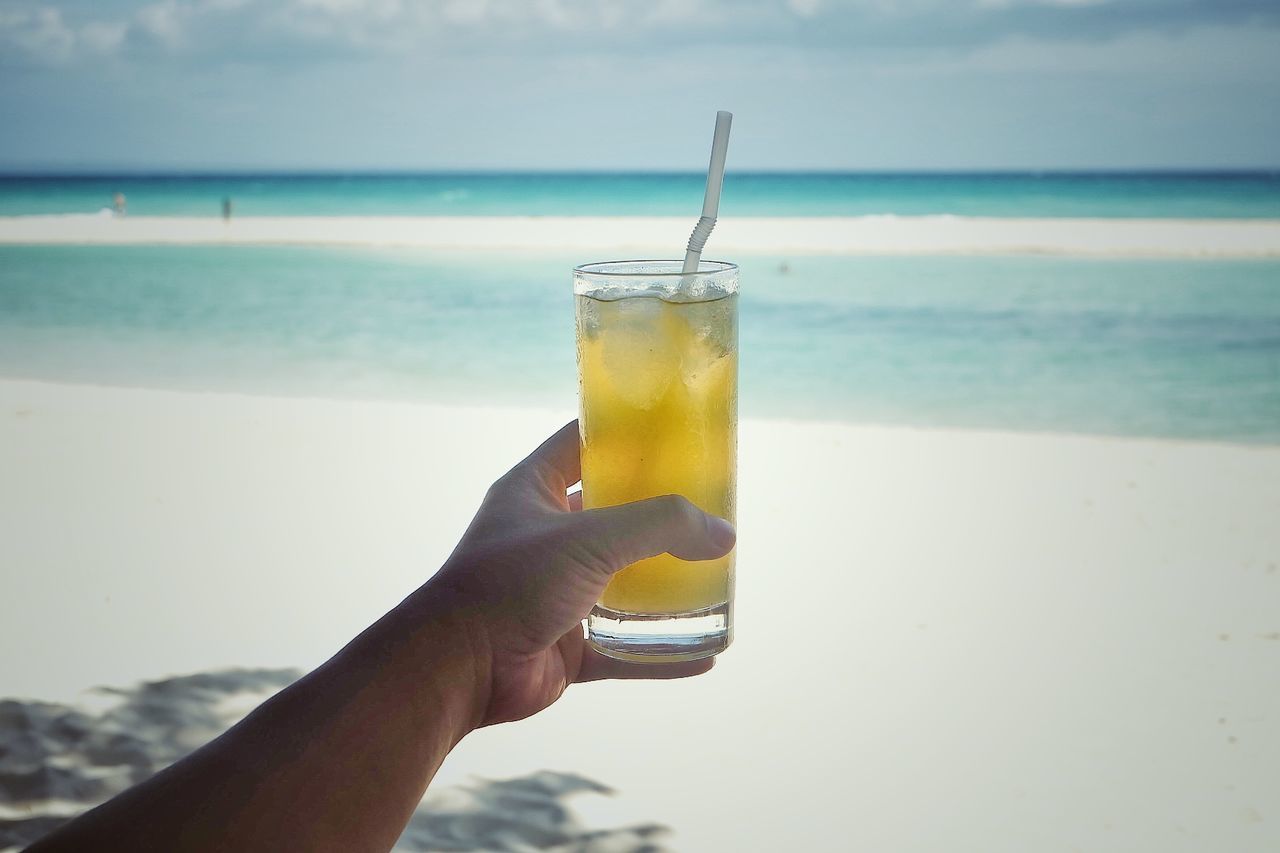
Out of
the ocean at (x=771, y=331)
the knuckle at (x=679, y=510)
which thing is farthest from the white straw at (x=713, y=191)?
the ocean at (x=771, y=331)

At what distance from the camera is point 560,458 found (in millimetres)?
2039

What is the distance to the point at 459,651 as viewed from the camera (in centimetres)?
155

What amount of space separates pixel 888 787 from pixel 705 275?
92.6 inches

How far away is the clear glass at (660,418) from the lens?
1771 mm

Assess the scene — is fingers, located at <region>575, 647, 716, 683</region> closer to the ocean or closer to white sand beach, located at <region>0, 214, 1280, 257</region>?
the ocean

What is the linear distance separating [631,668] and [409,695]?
0.55 meters

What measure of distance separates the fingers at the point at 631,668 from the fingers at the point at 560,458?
1.05 ft

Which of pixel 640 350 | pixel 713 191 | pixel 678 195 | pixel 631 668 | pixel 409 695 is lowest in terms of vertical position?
→ pixel 631 668

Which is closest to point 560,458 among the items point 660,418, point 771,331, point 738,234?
point 660,418

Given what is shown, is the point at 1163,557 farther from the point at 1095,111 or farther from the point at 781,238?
the point at 1095,111

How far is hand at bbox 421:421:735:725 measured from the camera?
62.4 inches

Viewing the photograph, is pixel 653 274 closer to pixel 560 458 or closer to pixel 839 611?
pixel 560 458

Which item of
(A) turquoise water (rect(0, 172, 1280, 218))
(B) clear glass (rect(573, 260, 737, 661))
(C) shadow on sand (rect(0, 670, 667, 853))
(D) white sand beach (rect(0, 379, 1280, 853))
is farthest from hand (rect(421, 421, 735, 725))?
(A) turquoise water (rect(0, 172, 1280, 218))

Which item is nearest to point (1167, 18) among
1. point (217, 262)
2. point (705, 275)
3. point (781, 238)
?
point (781, 238)
